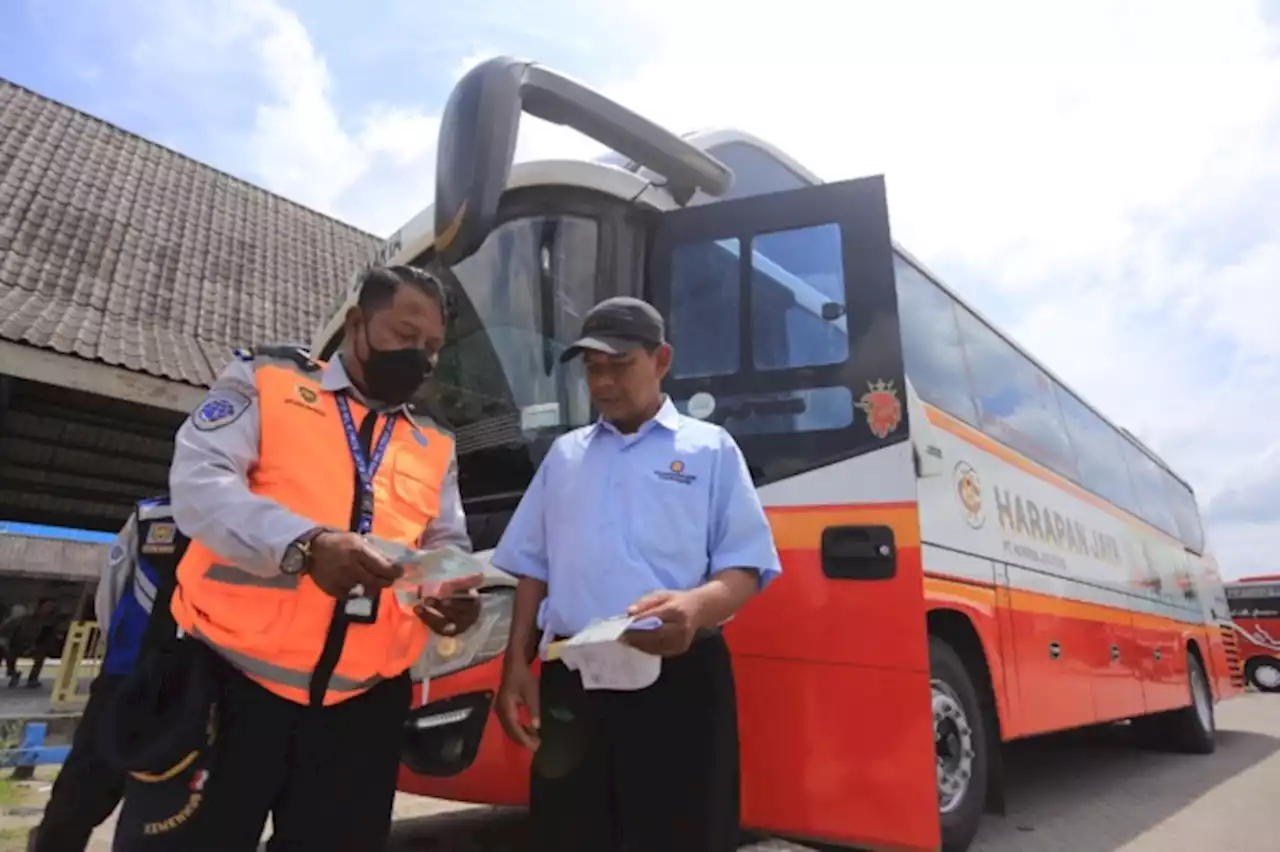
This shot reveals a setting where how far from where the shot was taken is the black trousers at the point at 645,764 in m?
1.88

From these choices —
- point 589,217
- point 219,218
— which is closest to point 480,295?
point 589,217

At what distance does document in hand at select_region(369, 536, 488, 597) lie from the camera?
156 centimetres

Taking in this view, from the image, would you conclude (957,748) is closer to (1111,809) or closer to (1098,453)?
(1111,809)

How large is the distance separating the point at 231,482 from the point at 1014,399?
478 centimetres

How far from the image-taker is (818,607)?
295 centimetres

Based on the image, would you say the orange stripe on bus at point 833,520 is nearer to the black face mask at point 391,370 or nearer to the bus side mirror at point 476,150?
the bus side mirror at point 476,150

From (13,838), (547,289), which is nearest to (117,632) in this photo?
(547,289)

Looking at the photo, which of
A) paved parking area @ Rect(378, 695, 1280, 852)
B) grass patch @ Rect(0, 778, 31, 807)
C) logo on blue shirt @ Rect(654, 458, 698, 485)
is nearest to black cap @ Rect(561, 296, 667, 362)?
logo on blue shirt @ Rect(654, 458, 698, 485)

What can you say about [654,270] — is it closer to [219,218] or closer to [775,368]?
[775,368]

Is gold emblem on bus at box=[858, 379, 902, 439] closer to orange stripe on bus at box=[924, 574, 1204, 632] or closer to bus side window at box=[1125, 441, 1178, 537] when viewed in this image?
orange stripe on bus at box=[924, 574, 1204, 632]

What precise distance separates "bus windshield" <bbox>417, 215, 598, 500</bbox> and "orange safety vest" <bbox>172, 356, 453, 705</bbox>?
1.39m

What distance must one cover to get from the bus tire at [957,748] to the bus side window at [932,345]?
1.17 metres

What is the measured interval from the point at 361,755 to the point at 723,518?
945 millimetres

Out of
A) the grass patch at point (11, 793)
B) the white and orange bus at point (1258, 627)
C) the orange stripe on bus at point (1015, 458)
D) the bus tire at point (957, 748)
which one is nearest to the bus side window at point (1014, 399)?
the orange stripe on bus at point (1015, 458)
